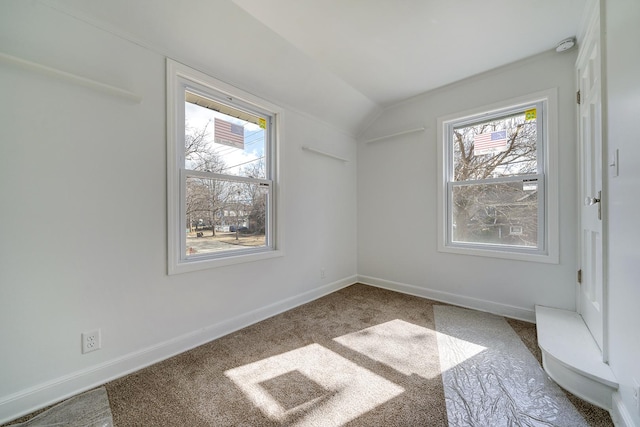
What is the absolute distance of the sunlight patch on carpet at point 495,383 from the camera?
4.40ft

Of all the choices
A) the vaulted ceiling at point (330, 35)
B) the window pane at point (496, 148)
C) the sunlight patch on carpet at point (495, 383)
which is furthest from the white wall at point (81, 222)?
the window pane at point (496, 148)

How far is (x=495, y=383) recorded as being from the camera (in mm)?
1603

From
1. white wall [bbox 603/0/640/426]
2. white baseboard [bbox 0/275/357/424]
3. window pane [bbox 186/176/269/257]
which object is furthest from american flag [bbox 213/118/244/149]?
white wall [bbox 603/0/640/426]

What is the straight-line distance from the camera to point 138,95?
69.9 inches

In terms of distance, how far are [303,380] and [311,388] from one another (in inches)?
3.7

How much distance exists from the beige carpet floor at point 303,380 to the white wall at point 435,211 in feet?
1.48

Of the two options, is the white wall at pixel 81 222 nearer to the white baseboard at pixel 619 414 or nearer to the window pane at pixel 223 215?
the window pane at pixel 223 215

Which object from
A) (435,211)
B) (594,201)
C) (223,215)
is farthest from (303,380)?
(435,211)

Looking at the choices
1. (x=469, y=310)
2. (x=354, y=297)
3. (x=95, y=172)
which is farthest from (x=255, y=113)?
(x=469, y=310)

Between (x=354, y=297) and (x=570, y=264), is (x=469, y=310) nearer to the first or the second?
(x=570, y=264)

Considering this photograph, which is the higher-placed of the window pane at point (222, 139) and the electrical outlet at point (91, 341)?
the window pane at point (222, 139)

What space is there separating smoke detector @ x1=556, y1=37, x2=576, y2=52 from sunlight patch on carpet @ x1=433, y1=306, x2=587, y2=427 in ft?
8.49

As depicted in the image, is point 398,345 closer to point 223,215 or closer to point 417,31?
point 223,215

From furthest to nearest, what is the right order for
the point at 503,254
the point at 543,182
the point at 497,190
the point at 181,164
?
the point at 497,190 < the point at 503,254 < the point at 543,182 < the point at 181,164
